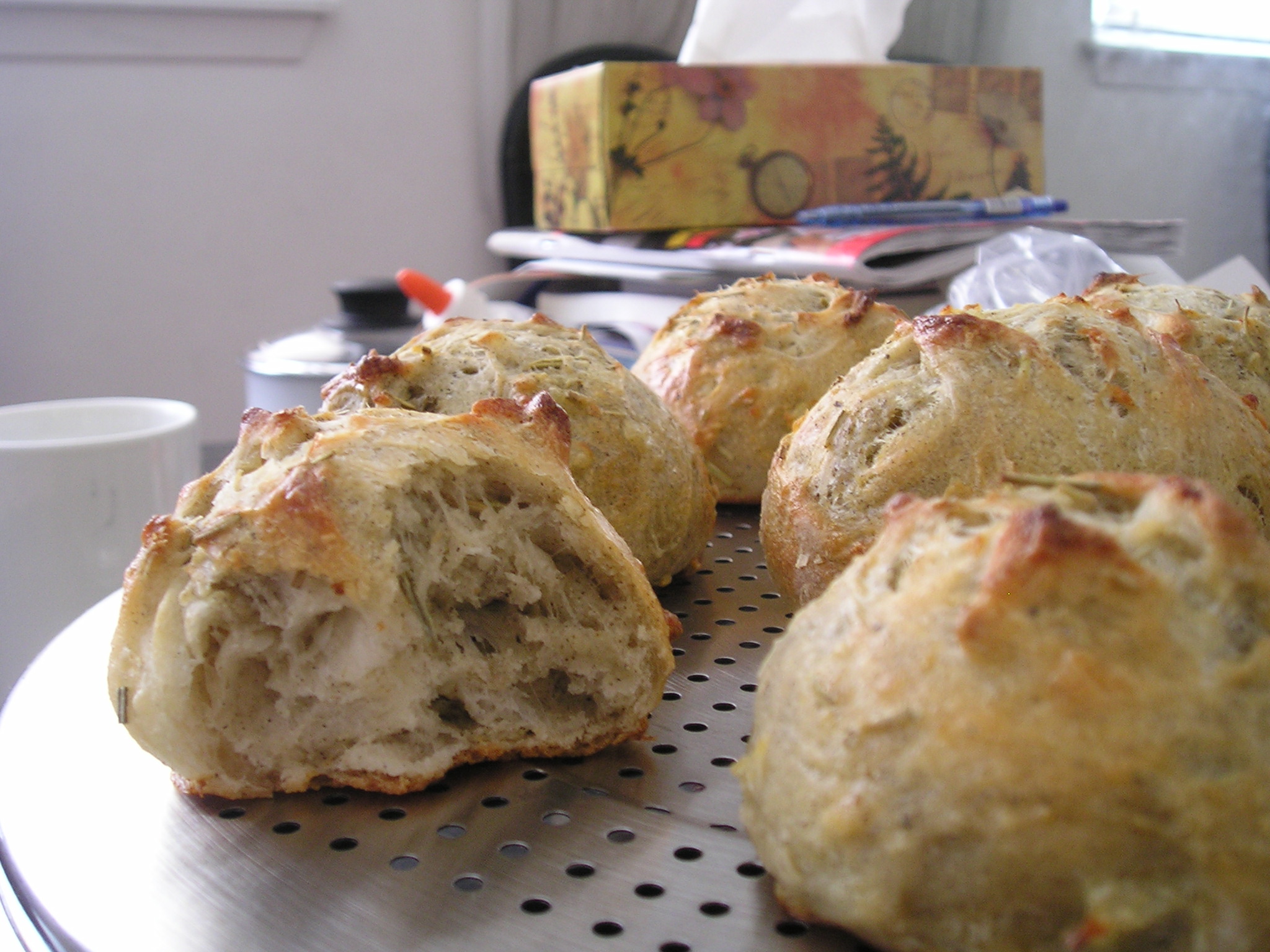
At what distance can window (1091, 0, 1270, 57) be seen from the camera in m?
3.63

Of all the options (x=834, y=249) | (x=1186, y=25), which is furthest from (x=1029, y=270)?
(x=1186, y=25)

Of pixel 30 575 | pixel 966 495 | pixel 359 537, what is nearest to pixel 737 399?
pixel 966 495

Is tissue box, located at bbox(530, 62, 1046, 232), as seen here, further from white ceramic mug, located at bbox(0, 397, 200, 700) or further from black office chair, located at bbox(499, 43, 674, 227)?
white ceramic mug, located at bbox(0, 397, 200, 700)

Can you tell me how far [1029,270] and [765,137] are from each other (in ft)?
2.04

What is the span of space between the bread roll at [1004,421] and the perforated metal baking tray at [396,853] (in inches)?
7.8

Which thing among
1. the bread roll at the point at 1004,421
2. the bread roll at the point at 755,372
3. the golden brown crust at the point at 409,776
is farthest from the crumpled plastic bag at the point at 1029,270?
the golden brown crust at the point at 409,776

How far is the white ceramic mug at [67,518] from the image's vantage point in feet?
4.11

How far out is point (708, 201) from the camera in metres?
2.15

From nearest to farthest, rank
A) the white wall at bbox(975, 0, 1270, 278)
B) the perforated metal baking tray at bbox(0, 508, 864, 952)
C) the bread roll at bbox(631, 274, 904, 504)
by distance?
the perforated metal baking tray at bbox(0, 508, 864, 952), the bread roll at bbox(631, 274, 904, 504), the white wall at bbox(975, 0, 1270, 278)

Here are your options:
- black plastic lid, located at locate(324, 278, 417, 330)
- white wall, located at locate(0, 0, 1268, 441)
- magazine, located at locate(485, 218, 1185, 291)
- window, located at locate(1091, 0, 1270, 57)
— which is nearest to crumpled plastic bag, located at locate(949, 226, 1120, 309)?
magazine, located at locate(485, 218, 1185, 291)

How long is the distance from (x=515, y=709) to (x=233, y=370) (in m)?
2.24

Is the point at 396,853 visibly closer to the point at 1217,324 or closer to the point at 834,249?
the point at 1217,324

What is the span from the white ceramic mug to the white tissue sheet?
60.8 inches

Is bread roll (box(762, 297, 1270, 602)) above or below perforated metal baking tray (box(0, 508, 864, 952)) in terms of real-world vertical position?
above
